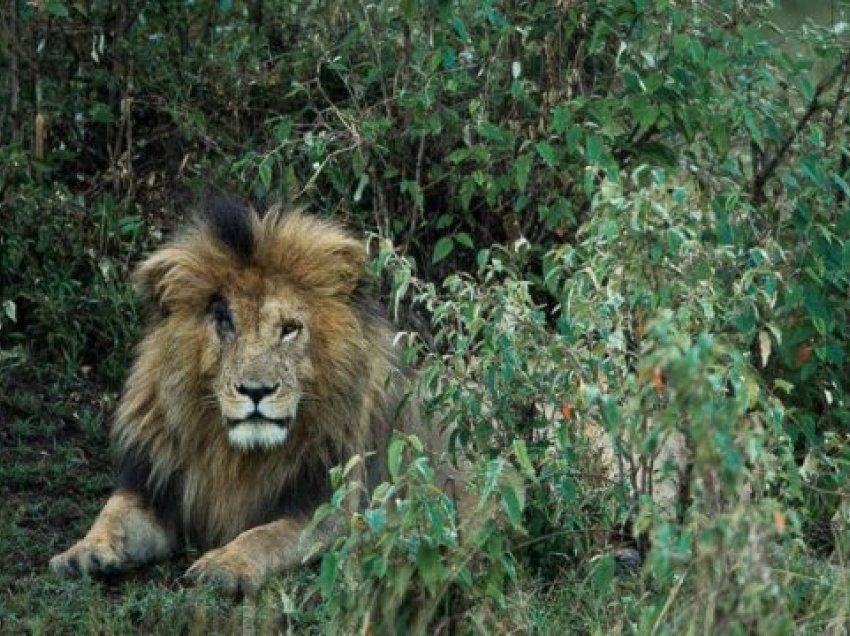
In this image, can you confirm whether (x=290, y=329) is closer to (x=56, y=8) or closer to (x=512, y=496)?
(x=512, y=496)

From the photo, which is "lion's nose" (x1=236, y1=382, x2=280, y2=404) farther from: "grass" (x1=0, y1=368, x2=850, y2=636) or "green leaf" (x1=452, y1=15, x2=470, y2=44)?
"green leaf" (x1=452, y1=15, x2=470, y2=44)

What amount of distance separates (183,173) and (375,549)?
292 centimetres

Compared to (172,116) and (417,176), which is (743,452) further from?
(172,116)

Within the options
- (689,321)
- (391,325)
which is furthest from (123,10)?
(689,321)

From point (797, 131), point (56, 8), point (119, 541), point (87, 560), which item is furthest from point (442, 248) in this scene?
point (87, 560)

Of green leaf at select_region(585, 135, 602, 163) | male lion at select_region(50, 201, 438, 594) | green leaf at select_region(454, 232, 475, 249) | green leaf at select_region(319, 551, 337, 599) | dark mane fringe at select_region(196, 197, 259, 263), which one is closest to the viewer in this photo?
green leaf at select_region(319, 551, 337, 599)

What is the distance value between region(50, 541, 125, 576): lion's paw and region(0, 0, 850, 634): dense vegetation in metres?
0.13

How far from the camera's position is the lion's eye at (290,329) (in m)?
5.96

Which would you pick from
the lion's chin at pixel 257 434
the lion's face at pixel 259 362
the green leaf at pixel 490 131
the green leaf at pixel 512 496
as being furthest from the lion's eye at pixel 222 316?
the green leaf at pixel 512 496

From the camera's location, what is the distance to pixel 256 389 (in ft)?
19.1

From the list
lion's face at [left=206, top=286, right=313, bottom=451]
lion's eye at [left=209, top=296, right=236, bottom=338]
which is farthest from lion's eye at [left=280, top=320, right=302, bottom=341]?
lion's eye at [left=209, top=296, right=236, bottom=338]

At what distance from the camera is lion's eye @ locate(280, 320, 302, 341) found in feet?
19.6

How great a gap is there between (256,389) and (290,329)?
23 centimetres

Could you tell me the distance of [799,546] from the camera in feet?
16.4
